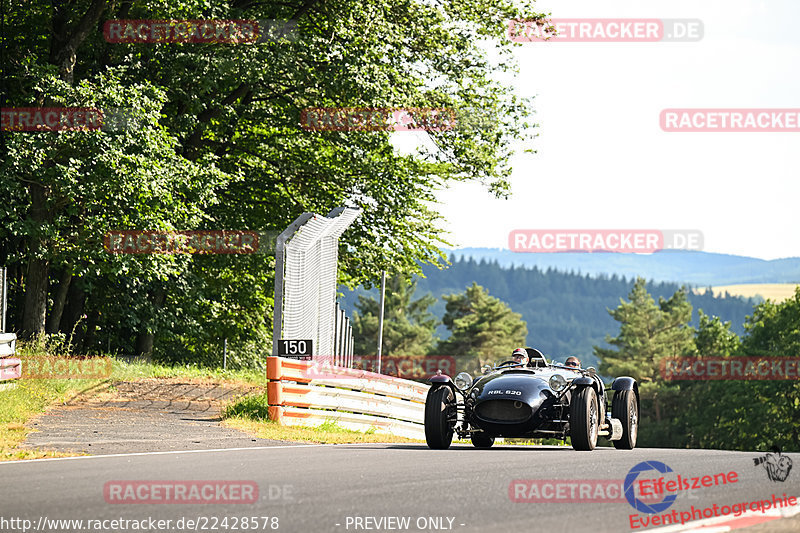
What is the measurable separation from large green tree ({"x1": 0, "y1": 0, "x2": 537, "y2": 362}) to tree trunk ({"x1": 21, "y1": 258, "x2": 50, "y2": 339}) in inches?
1.6

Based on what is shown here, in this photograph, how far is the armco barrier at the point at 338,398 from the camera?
14.9 meters

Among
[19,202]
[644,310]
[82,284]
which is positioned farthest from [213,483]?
[644,310]

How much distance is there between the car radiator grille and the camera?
38.8 feet

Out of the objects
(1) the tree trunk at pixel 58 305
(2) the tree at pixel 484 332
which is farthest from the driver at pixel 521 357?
(2) the tree at pixel 484 332

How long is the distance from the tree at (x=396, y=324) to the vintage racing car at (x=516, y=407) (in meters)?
95.1

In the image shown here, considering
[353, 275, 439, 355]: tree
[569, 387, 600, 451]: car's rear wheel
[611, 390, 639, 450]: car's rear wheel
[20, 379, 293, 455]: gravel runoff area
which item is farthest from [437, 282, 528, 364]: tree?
[569, 387, 600, 451]: car's rear wheel

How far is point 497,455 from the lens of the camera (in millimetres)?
11172

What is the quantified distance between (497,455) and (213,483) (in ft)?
14.3

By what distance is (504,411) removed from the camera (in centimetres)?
1194

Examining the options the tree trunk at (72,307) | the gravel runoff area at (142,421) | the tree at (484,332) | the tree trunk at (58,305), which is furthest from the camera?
the tree at (484,332)

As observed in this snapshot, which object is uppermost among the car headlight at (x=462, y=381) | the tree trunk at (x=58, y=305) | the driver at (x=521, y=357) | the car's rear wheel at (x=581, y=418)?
the tree trunk at (x=58, y=305)

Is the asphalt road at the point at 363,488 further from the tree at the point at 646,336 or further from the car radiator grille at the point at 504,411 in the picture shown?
the tree at the point at 646,336

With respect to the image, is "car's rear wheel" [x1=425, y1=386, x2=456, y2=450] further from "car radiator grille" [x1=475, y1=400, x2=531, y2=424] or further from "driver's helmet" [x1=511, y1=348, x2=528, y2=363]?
"driver's helmet" [x1=511, y1=348, x2=528, y2=363]

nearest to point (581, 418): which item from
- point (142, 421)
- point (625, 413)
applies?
point (625, 413)
